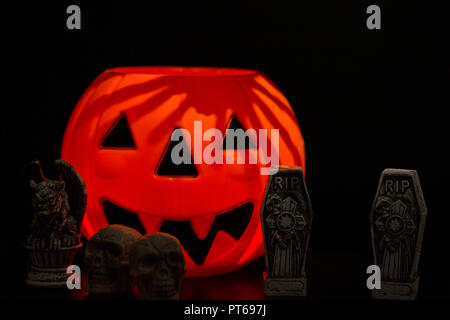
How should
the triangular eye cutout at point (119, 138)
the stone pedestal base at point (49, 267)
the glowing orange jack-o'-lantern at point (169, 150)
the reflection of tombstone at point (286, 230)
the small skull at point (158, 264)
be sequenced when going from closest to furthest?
the small skull at point (158, 264), the reflection of tombstone at point (286, 230), the stone pedestal base at point (49, 267), the glowing orange jack-o'-lantern at point (169, 150), the triangular eye cutout at point (119, 138)

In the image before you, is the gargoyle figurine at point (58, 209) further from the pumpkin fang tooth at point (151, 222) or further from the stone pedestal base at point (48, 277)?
the pumpkin fang tooth at point (151, 222)

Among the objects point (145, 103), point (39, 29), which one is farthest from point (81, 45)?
point (145, 103)

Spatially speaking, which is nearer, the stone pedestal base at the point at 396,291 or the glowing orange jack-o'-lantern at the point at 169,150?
the stone pedestal base at the point at 396,291

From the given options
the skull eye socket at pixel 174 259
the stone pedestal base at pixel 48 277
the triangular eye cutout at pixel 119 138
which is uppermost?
the triangular eye cutout at pixel 119 138

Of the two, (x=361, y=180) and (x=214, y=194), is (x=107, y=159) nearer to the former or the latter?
(x=214, y=194)

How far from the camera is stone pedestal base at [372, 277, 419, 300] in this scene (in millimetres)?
4914

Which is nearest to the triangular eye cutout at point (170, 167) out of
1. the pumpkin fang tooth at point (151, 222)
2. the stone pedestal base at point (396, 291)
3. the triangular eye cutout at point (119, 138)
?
the triangular eye cutout at point (119, 138)

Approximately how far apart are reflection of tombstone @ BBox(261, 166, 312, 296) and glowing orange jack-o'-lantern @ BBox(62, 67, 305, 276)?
0.90 ft

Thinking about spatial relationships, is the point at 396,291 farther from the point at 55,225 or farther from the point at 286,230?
the point at 55,225

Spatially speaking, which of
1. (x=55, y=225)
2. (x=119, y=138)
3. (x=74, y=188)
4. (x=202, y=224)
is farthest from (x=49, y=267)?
(x=119, y=138)

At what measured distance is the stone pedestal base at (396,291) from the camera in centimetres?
491

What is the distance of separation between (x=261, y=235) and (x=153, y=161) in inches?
22.6

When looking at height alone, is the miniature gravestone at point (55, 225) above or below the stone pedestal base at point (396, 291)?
above

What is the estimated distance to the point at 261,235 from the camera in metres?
5.32
